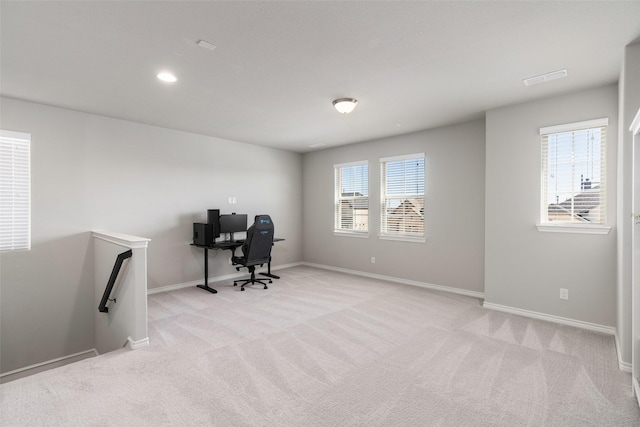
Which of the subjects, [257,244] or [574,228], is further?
[257,244]

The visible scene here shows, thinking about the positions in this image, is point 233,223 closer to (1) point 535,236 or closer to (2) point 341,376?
(2) point 341,376

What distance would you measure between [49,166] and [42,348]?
2.34 metres

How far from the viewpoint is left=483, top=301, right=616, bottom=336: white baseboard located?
3.30 m

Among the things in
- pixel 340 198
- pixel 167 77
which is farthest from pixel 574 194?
pixel 167 77

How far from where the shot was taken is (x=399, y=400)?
218 cm

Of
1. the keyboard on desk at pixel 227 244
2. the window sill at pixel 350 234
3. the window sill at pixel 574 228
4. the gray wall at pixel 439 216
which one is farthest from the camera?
the window sill at pixel 350 234

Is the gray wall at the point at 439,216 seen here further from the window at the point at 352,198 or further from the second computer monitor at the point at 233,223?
the second computer monitor at the point at 233,223

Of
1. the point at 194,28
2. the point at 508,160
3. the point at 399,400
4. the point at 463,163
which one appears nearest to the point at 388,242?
the point at 463,163

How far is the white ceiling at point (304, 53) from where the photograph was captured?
2047mm

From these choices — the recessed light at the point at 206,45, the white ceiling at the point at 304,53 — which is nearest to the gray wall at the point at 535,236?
the white ceiling at the point at 304,53

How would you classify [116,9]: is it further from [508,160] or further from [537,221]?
[537,221]

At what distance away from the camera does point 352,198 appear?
21.0 ft

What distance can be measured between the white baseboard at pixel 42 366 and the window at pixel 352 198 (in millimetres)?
4626

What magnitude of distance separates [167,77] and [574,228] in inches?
183
